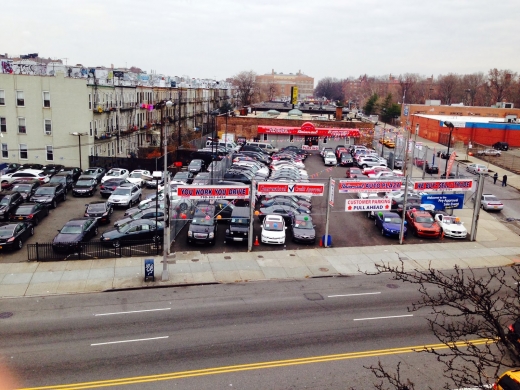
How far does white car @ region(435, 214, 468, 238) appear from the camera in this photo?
27375 mm

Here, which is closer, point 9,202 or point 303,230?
point 303,230

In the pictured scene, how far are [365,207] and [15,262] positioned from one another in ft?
58.9

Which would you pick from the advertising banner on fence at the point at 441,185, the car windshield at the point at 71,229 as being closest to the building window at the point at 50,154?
the car windshield at the point at 71,229

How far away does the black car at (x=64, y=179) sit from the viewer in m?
34.4

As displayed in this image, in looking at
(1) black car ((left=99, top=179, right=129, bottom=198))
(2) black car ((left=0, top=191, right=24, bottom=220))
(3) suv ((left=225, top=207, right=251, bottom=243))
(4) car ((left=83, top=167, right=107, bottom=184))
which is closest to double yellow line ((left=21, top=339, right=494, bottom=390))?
(3) suv ((left=225, top=207, right=251, bottom=243))

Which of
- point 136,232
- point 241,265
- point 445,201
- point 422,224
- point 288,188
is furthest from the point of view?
point 445,201

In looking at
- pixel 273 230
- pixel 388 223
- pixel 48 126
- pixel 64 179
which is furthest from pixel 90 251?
pixel 48 126

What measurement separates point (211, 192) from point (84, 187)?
573 inches

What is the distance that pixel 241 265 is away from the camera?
72.2 feet

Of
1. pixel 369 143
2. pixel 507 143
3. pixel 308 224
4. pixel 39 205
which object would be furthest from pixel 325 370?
pixel 507 143

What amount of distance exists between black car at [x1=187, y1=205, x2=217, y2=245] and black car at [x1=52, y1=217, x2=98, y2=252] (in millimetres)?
5050

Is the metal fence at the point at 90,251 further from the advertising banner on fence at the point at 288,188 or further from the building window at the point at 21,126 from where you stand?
the building window at the point at 21,126

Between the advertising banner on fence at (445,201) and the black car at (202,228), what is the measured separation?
12.5 m

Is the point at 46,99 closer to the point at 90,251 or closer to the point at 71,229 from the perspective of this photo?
the point at 71,229
